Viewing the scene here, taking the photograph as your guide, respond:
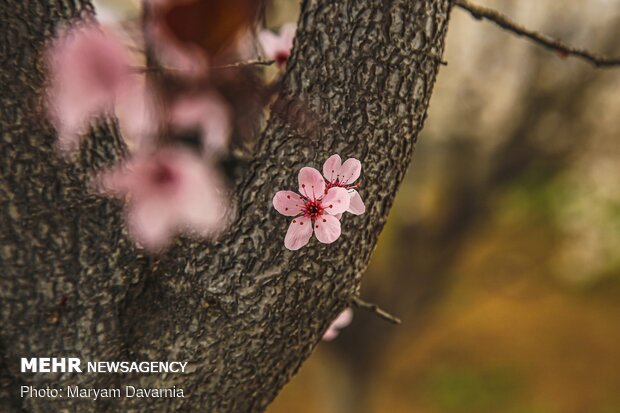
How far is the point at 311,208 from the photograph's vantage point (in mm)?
753

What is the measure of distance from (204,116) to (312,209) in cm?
24

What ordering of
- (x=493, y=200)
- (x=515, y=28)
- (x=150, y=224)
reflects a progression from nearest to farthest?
(x=150, y=224) → (x=515, y=28) → (x=493, y=200)

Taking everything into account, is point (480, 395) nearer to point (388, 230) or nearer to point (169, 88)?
point (388, 230)

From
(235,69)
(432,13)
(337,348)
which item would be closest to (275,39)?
(432,13)

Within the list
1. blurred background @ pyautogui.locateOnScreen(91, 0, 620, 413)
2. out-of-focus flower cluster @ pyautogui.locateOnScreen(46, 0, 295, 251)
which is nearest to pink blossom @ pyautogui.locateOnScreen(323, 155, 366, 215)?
out-of-focus flower cluster @ pyautogui.locateOnScreen(46, 0, 295, 251)

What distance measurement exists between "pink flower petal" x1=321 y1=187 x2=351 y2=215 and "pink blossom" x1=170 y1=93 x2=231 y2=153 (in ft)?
0.53

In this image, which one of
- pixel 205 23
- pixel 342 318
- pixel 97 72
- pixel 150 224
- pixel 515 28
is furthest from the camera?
pixel 342 318

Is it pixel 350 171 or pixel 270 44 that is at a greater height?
pixel 270 44

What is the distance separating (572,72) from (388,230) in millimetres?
1302

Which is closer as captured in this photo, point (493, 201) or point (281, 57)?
point (281, 57)

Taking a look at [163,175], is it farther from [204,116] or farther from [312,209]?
[312,209]

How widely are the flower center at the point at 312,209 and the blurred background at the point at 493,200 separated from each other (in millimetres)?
1089

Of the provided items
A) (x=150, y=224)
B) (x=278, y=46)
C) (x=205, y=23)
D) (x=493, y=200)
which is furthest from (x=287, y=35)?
(x=493, y=200)

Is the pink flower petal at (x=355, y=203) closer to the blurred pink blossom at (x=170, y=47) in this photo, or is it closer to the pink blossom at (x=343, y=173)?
the pink blossom at (x=343, y=173)
